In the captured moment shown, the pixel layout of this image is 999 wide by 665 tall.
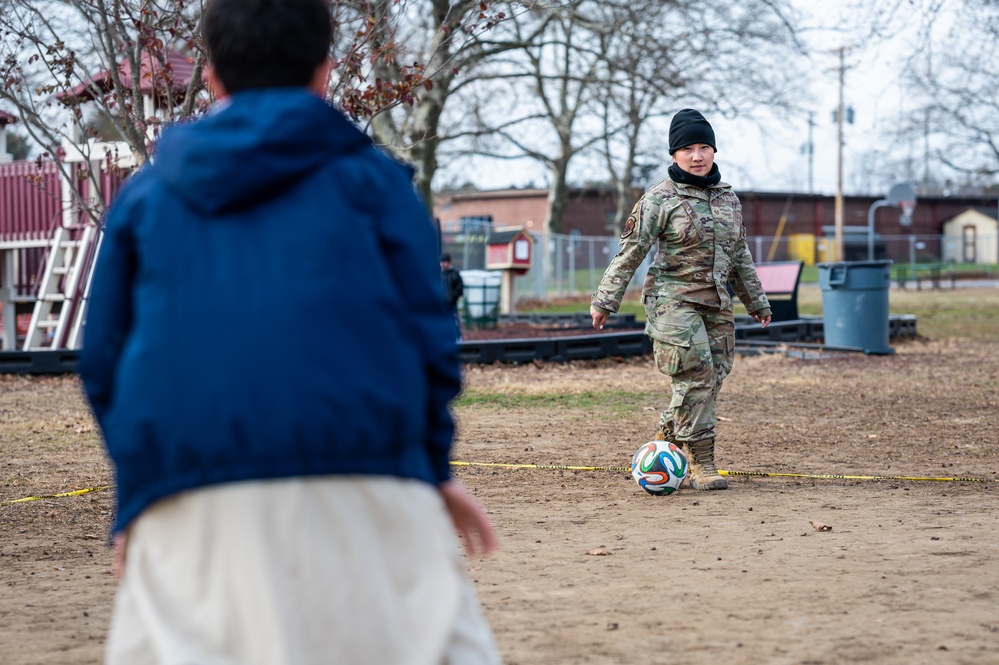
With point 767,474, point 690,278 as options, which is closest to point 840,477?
point 767,474

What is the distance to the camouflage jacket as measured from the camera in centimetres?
702

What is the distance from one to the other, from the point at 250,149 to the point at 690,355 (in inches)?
199

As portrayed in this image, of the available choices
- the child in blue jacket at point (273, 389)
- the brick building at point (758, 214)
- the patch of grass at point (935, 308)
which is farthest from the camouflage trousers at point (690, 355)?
the brick building at point (758, 214)

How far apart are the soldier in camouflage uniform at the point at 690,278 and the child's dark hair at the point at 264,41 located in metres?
4.73

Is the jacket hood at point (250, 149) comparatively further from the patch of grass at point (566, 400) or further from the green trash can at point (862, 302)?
the green trash can at point (862, 302)

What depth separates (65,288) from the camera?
17.8 meters

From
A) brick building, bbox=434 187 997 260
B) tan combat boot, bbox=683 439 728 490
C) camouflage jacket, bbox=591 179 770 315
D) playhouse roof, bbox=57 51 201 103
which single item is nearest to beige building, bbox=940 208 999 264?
brick building, bbox=434 187 997 260

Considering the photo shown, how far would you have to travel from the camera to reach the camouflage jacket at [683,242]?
702 cm

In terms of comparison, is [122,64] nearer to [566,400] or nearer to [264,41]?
[566,400]

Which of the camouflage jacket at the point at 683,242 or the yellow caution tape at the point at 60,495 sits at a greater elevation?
the camouflage jacket at the point at 683,242

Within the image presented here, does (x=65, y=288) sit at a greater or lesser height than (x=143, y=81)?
lesser

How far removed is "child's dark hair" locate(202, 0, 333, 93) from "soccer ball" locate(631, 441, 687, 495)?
4777 mm

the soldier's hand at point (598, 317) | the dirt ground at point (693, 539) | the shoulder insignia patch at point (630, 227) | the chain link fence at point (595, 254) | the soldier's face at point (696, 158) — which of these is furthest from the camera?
the chain link fence at point (595, 254)

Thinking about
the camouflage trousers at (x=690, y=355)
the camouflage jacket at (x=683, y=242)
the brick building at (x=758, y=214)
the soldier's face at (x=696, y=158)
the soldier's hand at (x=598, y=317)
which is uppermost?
the brick building at (x=758, y=214)
